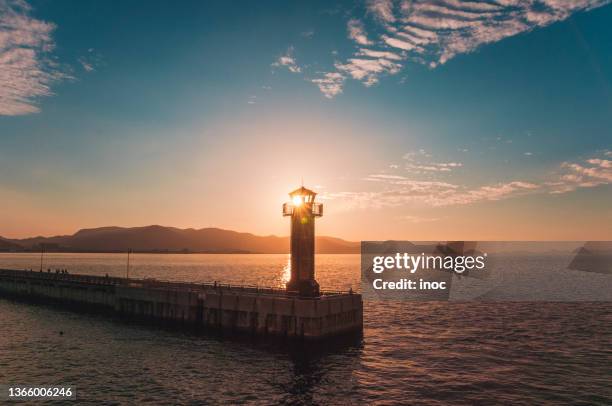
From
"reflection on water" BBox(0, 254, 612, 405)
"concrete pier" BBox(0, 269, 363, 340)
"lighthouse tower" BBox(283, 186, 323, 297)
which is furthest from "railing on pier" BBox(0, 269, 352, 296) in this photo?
"reflection on water" BBox(0, 254, 612, 405)

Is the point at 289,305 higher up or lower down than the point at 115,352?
higher up

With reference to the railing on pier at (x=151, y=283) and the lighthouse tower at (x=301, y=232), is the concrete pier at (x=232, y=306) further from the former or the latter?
the lighthouse tower at (x=301, y=232)

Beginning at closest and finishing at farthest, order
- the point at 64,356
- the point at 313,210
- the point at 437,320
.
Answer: the point at 64,356 < the point at 313,210 < the point at 437,320

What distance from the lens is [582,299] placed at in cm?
7831

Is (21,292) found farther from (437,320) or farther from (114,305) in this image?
(437,320)

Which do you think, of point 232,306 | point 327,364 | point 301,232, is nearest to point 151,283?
point 232,306

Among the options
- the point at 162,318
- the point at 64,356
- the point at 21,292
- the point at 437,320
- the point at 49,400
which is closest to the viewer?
the point at 49,400

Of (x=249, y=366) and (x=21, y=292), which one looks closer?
(x=249, y=366)

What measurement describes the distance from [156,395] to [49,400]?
6.09 m

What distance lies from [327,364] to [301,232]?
46.9ft

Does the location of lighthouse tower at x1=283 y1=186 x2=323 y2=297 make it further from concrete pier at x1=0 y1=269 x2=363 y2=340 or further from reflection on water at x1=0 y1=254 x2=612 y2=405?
reflection on water at x1=0 y1=254 x2=612 y2=405

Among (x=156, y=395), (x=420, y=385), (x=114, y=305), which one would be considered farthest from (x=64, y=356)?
(x=420, y=385)

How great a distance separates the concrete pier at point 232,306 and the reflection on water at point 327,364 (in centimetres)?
191

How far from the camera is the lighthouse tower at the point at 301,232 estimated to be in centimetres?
4131
